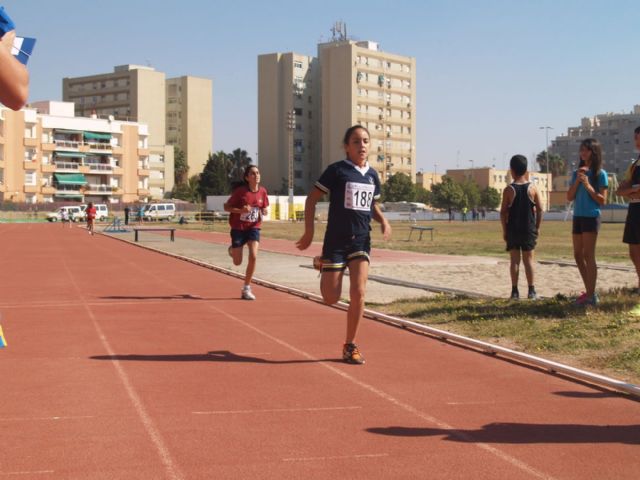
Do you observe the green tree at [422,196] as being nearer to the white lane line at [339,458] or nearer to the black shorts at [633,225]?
the black shorts at [633,225]

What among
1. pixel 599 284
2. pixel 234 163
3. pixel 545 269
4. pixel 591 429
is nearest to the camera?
pixel 591 429

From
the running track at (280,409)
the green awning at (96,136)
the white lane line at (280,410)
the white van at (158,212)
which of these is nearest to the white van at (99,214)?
the white van at (158,212)

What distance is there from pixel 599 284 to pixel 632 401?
8344 mm

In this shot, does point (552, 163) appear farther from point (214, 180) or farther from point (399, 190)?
point (214, 180)

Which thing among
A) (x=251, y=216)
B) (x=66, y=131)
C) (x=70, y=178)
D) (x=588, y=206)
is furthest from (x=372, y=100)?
(x=588, y=206)

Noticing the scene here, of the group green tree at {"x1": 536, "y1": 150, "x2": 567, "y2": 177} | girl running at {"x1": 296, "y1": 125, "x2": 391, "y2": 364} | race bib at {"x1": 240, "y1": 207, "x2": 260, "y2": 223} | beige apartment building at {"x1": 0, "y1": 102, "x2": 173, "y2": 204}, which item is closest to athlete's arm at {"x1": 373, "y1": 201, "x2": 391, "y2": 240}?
girl running at {"x1": 296, "y1": 125, "x2": 391, "y2": 364}

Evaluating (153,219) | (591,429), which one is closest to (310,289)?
(591,429)

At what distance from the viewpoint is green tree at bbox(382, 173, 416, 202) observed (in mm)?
129750

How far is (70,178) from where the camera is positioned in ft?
366

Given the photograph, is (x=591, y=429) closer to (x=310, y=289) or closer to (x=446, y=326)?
(x=446, y=326)

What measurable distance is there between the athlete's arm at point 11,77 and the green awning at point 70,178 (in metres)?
113

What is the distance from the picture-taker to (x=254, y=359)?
763 centimetres

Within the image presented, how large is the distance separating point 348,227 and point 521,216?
15.2ft

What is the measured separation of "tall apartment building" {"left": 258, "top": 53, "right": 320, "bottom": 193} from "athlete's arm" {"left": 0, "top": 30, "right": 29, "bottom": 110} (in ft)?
447
